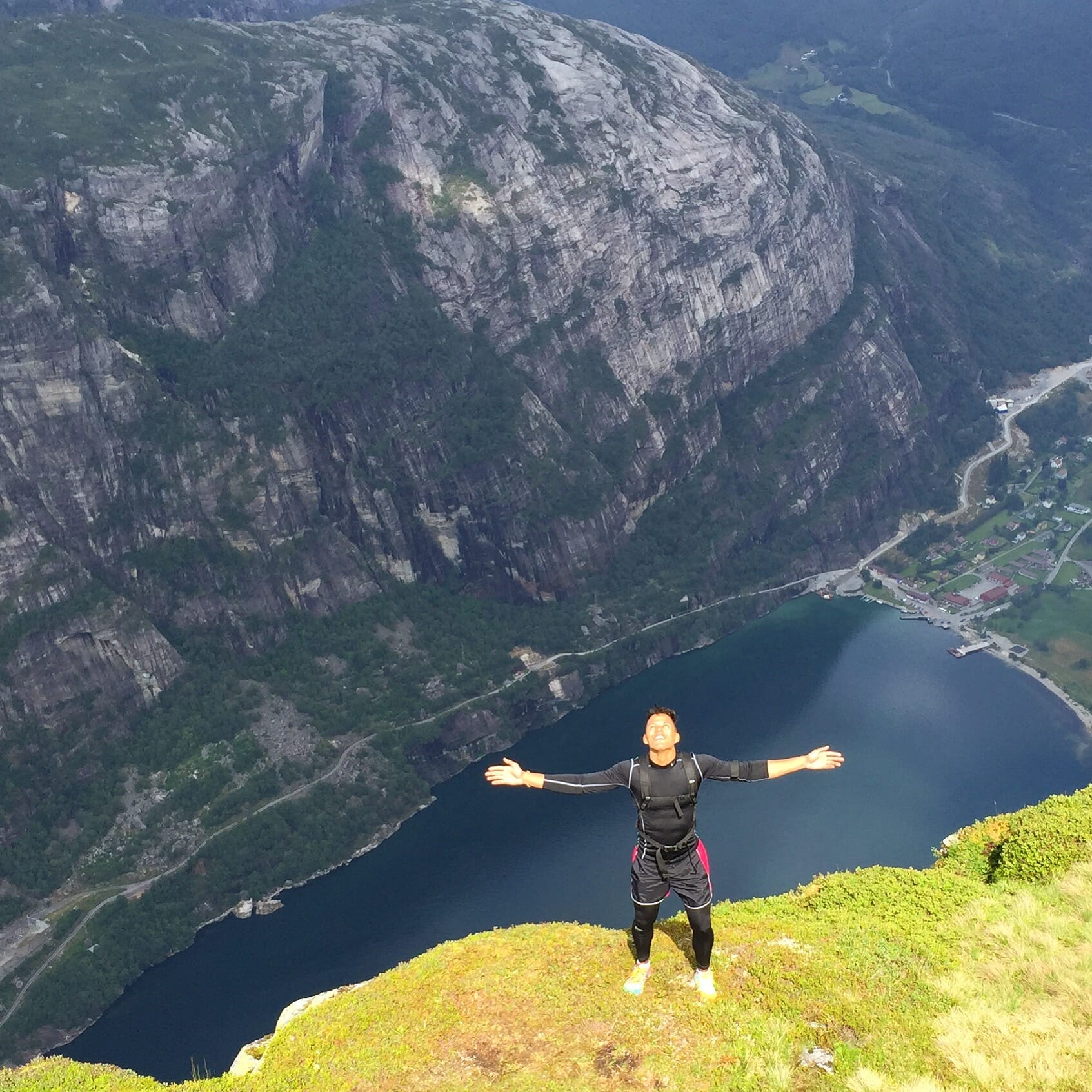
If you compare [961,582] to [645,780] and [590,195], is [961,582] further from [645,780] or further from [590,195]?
[645,780]

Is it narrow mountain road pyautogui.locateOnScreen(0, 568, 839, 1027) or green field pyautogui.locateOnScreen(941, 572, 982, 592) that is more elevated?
green field pyautogui.locateOnScreen(941, 572, 982, 592)

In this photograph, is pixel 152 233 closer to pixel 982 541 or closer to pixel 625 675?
pixel 625 675

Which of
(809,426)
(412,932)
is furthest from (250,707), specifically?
(809,426)

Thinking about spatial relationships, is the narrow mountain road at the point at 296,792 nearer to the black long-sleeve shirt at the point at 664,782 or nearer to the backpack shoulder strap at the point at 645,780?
the black long-sleeve shirt at the point at 664,782

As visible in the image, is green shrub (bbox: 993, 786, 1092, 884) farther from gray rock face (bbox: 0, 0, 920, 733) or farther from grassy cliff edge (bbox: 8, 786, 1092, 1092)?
gray rock face (bbox: 0, 0, 920, 733)

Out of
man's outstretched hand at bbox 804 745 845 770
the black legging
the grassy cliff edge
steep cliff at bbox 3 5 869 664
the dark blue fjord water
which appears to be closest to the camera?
the grassy cliff edge

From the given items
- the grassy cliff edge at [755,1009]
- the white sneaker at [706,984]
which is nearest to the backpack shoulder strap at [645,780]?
the white sneaker at [706,984]

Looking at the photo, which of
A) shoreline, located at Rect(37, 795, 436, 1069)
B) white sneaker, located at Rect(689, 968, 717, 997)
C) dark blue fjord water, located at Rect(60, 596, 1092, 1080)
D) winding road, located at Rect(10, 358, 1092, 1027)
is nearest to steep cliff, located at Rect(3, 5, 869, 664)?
winding road, located at Rect(10, 358, 1092, 1027)
